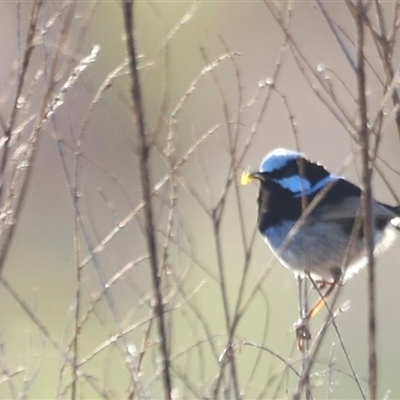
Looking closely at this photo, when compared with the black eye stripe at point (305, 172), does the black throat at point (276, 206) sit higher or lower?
lower

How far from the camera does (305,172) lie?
3.81 m

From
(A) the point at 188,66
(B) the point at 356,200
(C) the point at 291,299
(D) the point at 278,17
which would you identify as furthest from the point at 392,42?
(A) the point at 188,66

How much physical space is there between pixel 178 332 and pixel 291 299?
126 cm

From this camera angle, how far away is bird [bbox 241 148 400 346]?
11.6ft

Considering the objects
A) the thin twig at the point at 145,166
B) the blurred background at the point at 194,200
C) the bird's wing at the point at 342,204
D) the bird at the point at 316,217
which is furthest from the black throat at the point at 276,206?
the thin twig at the point at 145,166

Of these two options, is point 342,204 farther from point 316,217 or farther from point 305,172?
point 305,172

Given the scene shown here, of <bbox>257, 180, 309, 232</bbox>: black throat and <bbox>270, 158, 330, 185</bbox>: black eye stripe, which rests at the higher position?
<bbox>270, 158, 330, 185</bbox>: black eye stripe

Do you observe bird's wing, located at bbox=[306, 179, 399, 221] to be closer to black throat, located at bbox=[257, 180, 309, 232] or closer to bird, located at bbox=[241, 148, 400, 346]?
bird, located at bbox=[241, 148, 400, 346]

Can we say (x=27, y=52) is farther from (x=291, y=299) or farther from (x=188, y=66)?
(x=188, y=66)

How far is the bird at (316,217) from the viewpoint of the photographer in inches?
139

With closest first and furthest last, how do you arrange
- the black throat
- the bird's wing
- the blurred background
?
the bird's wing < the black throat < the blurred background

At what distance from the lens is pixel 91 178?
8.75m

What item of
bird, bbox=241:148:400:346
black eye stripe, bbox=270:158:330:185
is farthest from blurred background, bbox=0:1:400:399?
bird, bbox=241:148:400:346

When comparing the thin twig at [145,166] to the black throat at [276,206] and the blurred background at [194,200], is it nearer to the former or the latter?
the black throat at [276,206]
